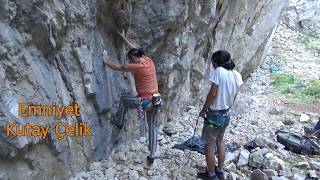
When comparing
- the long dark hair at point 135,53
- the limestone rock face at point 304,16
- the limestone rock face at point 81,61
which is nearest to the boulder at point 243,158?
the limestone rock face at point 81,61

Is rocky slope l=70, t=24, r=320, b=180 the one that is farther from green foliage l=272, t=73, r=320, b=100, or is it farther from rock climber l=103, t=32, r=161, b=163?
green foliage l=272, t=73, r=320, b=100

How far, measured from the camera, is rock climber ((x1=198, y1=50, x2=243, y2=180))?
4992mm

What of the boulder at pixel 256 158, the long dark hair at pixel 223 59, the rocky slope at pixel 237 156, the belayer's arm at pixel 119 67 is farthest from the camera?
the boulder at pixel 256 158

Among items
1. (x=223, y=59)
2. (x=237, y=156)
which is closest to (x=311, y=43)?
(x=237, y=156)

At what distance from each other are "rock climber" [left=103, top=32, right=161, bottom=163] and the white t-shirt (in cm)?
88

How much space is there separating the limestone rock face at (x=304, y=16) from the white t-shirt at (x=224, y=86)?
15.2 meters

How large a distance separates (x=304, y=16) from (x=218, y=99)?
620 inches

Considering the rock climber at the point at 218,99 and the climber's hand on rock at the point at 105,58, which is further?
the climber's hand on rock at the point at 105,58

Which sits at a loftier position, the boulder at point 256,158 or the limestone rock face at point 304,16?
the limestone rock face at point 304,16

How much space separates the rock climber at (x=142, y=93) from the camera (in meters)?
5.44

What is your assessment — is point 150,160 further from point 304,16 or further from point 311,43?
point 304,16

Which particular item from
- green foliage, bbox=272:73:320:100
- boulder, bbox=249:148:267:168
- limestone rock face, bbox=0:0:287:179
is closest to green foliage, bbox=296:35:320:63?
green foliage, bbox=272:73:320:100

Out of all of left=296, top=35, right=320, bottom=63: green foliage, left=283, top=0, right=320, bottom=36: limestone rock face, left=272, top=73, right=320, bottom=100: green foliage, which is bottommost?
left=272, top=73, right=320, bottom=100: green foliage

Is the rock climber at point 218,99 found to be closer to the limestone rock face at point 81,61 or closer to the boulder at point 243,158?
the boulder at point 243,158
